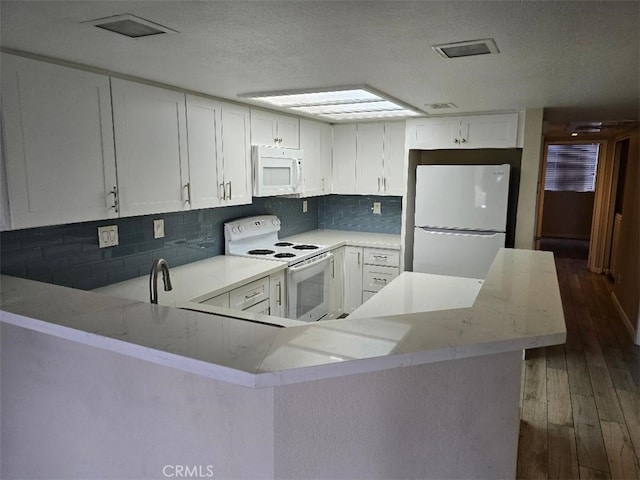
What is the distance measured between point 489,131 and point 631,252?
224 centimetres

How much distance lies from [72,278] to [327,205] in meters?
3.16

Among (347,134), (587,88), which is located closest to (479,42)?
(587,88)

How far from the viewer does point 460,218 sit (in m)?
3.99

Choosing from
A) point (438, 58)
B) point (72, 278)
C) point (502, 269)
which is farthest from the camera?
point (72, 278)

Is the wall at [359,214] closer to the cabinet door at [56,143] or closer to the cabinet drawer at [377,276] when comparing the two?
the cabinet drawer at [377,276]

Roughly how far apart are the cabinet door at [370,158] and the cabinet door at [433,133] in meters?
0.36

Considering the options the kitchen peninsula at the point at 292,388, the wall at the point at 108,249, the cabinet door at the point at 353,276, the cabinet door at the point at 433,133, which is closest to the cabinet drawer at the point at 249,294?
the wall at the point at 108,249

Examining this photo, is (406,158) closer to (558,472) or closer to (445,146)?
(445,146)

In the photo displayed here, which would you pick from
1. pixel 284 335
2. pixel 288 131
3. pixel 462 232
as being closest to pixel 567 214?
pixel 462 232

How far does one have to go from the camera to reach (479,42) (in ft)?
5.70

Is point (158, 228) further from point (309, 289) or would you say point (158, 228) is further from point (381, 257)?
point (381, 257)

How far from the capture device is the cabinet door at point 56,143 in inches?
76.4

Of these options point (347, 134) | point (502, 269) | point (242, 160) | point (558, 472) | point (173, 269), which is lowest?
point (558, 472)

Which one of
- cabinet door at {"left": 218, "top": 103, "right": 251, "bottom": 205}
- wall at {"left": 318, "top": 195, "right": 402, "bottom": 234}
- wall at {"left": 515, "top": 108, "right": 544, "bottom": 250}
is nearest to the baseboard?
wall at {"left": 515, "top": 108, "right": 544, "bottom": 250}
